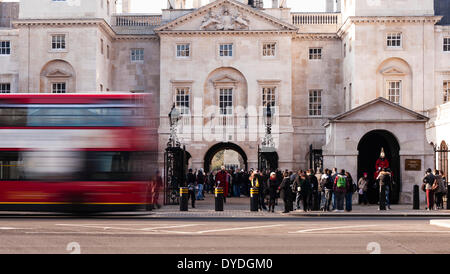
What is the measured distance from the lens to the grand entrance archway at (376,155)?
103ft

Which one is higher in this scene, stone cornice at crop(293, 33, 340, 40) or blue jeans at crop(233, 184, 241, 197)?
stone cornice at crop(293, 33, 340, 40)

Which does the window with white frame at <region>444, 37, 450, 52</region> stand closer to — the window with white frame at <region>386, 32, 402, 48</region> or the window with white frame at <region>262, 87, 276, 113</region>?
the window with white frame at <region>386, 32, 402, 48</region>

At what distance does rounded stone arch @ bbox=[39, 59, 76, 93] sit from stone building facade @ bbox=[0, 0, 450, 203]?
0.07m

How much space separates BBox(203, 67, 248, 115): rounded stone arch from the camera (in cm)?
5034

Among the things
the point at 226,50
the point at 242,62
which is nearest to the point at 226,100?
the point at 242,62

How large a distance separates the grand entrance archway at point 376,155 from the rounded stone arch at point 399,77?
54.5 ft

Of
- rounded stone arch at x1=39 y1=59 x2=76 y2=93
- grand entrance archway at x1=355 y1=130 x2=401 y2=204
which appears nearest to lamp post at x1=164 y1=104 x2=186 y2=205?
grand entrance archway at x1=355 y1=130 x2=401 y2=204

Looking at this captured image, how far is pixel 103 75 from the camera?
50.7m

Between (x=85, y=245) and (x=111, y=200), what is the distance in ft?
28.3

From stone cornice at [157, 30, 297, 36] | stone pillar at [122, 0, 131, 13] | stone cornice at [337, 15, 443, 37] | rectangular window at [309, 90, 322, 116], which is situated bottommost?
rectangular window at [309, 90, 322, 116]

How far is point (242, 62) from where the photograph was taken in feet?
165

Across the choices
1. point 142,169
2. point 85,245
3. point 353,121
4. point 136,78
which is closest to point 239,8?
point 136,78

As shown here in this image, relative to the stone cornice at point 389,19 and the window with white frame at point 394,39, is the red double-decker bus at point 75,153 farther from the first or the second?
the window with white frame at point 394,39

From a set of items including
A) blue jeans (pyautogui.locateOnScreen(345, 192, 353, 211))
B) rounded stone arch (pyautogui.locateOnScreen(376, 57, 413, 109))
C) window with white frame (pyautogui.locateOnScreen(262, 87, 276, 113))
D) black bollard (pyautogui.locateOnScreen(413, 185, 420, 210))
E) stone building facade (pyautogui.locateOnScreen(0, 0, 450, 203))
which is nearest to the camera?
blue jeans (pyautogui.locateOnScreen(345, 192, 353, 211))
